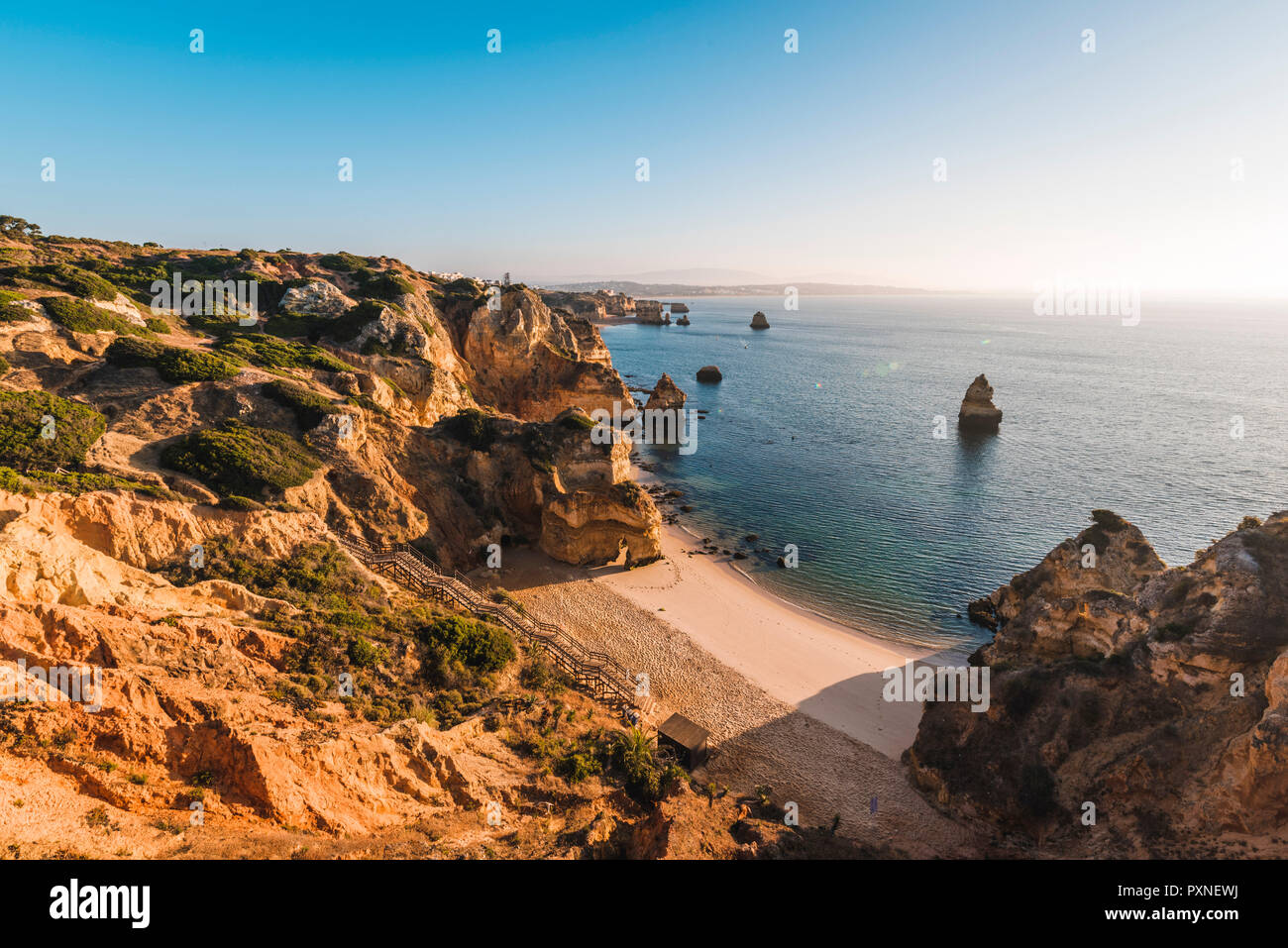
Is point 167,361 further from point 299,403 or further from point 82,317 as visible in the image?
point 82,317

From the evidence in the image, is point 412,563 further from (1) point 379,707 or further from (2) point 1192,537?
(2) point 1192,537

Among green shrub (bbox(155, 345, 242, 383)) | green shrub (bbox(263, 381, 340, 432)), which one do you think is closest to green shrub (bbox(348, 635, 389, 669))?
green shrub (bbox(263, 381, 340, 432))

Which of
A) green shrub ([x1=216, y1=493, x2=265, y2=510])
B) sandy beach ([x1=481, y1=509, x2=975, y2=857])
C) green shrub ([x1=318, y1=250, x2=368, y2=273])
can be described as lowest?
sandy beach ([x1=481, y1=509, x2=975, y2=857])

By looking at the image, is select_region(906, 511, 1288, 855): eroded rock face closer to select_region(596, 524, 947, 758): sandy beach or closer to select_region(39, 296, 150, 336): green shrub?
select_region(596, 524, 947, 758): sandy beach

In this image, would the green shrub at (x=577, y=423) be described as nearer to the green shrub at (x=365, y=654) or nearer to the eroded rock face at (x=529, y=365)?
the green shrub at (x=365, y=654)

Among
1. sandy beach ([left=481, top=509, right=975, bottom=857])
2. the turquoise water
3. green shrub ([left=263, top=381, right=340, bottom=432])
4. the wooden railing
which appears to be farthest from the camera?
the turquoise water

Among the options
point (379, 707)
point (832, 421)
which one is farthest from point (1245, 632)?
point (832, 421)

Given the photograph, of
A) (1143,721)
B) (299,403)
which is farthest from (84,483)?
(1143,721)
